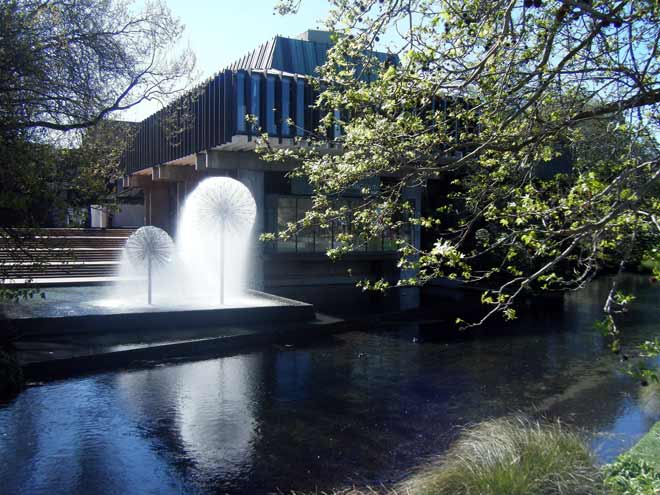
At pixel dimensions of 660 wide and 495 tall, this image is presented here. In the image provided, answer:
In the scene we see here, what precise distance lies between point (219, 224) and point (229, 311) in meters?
3.45

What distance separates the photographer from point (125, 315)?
42.8 feet

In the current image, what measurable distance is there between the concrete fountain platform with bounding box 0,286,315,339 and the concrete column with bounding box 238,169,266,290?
785 cm

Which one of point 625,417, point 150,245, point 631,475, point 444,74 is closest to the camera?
point 631,475

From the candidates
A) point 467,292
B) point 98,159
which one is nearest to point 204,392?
point 98,159

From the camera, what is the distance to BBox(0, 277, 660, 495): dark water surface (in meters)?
6.47

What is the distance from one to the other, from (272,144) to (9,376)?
48.7ft

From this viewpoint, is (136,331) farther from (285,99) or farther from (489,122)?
(285,99)

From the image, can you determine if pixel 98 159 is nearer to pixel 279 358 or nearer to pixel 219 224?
pixel 279 358

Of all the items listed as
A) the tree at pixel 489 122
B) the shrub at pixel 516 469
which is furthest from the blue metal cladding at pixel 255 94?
the shrub at pixel 516 469

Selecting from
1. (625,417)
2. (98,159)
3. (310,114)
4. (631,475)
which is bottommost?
(625,417)

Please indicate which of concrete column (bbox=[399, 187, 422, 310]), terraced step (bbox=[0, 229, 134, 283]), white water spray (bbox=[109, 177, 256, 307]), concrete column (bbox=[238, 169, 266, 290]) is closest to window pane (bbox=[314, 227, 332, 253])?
concrete column (bbox=[238, 169, 266, 290])

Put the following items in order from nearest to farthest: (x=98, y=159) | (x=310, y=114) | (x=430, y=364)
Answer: (x=98, y=159)
(x=430, y=364)
(x=310, y=114)

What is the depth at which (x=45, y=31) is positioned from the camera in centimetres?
909

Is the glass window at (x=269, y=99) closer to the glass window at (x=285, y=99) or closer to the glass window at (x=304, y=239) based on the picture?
the glass window at (x=285, y=99)
